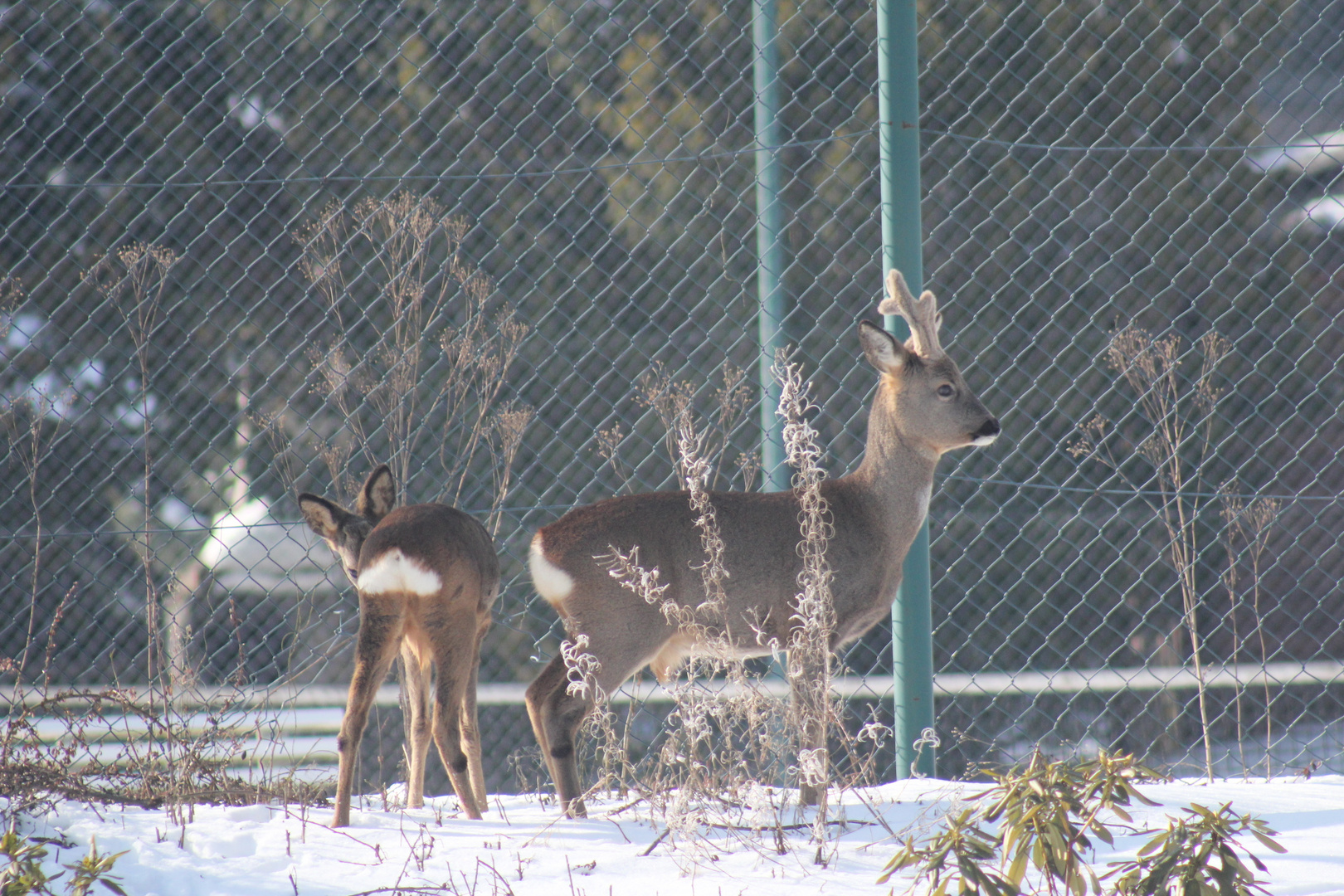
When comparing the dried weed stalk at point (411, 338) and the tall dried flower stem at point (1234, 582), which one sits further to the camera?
the dried weed stalk at point (411, 338)

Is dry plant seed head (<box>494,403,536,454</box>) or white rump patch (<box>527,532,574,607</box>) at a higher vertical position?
dry plant seed head (<box>494,403,536,454</box>)

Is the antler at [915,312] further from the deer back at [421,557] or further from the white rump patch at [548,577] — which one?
the deer back at [421,557]

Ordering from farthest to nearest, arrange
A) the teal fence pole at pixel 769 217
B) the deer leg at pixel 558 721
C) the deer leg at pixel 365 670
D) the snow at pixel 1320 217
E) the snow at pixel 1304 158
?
the snow at pixel 1320 217, the snow at pixel 1304 158, the teal fence pole at pixel 769 217, the deer leg at pixel 558 721, the deer leg at pixel 365 670

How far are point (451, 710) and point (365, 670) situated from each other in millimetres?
251

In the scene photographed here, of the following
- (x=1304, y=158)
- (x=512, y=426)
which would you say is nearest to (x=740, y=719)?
(x=512, y=426)

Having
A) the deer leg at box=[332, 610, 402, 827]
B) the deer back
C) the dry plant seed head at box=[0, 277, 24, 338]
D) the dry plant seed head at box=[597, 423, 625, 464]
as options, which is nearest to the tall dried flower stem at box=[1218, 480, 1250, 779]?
the dry plant seed head at box=[597, 423, 625, 464]

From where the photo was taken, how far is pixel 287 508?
7.40 metres

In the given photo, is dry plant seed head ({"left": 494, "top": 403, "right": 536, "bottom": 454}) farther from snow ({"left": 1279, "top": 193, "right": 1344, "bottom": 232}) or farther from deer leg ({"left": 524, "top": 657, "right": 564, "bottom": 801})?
snow ({"left": 1279, "top": 193, "right": 1344, "bottom": 232})

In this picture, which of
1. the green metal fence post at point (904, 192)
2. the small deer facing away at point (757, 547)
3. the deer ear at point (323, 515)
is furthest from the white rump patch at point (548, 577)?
the green metal fence post at point (904, 192)

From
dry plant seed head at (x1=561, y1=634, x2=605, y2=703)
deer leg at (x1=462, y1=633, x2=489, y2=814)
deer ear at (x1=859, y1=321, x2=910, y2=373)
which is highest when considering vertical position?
deer ear at (x1=859, y1=321, x2=910, y2=373)

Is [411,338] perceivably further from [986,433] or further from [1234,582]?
[1234,582]

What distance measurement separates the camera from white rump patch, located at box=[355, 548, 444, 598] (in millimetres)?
3213

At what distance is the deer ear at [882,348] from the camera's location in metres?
3.70

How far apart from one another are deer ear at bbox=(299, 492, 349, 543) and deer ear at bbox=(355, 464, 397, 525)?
3.0 inches
